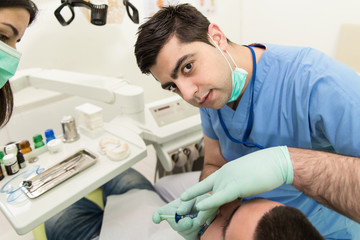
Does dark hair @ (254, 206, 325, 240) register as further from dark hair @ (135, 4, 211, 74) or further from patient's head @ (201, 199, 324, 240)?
dark hair @ (135, 4, 211, 74)

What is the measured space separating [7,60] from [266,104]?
94cm

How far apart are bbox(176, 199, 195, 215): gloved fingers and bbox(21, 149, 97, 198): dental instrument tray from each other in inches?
17.0

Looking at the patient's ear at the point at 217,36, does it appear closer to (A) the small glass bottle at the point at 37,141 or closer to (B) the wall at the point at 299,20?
(A) the small glass bottle at the point at 37,141

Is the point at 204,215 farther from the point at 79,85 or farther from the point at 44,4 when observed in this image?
the point at 44,4

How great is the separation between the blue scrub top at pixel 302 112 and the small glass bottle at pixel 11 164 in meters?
0.86

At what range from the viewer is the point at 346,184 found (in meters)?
0.72

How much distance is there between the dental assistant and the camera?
77 cm

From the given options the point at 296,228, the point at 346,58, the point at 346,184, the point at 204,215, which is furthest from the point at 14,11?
the point at 346,58

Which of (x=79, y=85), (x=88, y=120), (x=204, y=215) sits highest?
(x=79, y=85)

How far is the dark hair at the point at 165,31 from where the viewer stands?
0.94 metres

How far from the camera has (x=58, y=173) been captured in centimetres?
109

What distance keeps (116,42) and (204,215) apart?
5.36ft

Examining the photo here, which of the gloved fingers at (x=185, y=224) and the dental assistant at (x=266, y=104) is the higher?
the dental assistant at (x=266, y=104)

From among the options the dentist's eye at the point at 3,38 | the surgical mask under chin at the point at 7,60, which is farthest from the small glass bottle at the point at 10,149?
the dentist's eye at the point at 3,38
